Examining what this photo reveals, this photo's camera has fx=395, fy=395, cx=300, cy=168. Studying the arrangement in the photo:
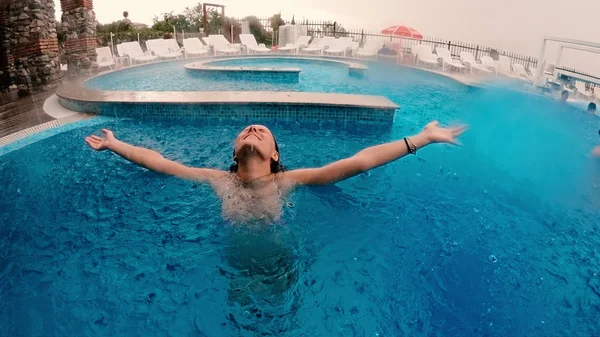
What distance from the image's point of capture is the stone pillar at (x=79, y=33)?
9930 mm

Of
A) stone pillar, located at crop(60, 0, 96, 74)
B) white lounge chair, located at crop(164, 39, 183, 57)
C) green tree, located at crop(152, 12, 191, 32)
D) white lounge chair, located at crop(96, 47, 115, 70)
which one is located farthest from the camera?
green tree, located at crop(152, 12, 191, 32)

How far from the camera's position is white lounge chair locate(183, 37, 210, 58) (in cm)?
1374

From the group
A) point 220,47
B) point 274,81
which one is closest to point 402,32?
point 220,47

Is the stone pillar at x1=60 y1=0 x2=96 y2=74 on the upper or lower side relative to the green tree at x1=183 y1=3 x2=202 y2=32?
lower

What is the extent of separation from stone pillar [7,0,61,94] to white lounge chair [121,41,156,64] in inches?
118

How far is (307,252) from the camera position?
314cm

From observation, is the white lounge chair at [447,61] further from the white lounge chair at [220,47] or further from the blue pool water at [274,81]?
the white lounge chair at [220,47]

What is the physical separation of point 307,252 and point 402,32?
45.7 ft

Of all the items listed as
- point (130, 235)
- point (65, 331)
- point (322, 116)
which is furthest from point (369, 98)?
point (65, 331)

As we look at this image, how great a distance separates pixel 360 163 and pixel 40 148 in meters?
4.45

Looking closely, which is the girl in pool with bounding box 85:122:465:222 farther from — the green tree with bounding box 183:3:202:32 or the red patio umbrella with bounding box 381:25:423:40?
the green tree with bounding box 183:3:202:32

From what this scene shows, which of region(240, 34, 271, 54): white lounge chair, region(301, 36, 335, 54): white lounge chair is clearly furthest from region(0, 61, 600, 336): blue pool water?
region(301, 36, 335, 54): white lounge chair

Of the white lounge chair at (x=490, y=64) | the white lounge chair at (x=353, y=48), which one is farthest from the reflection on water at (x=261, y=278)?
the white lounge chair at (x=353, y=48)

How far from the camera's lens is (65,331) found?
2.37 m
